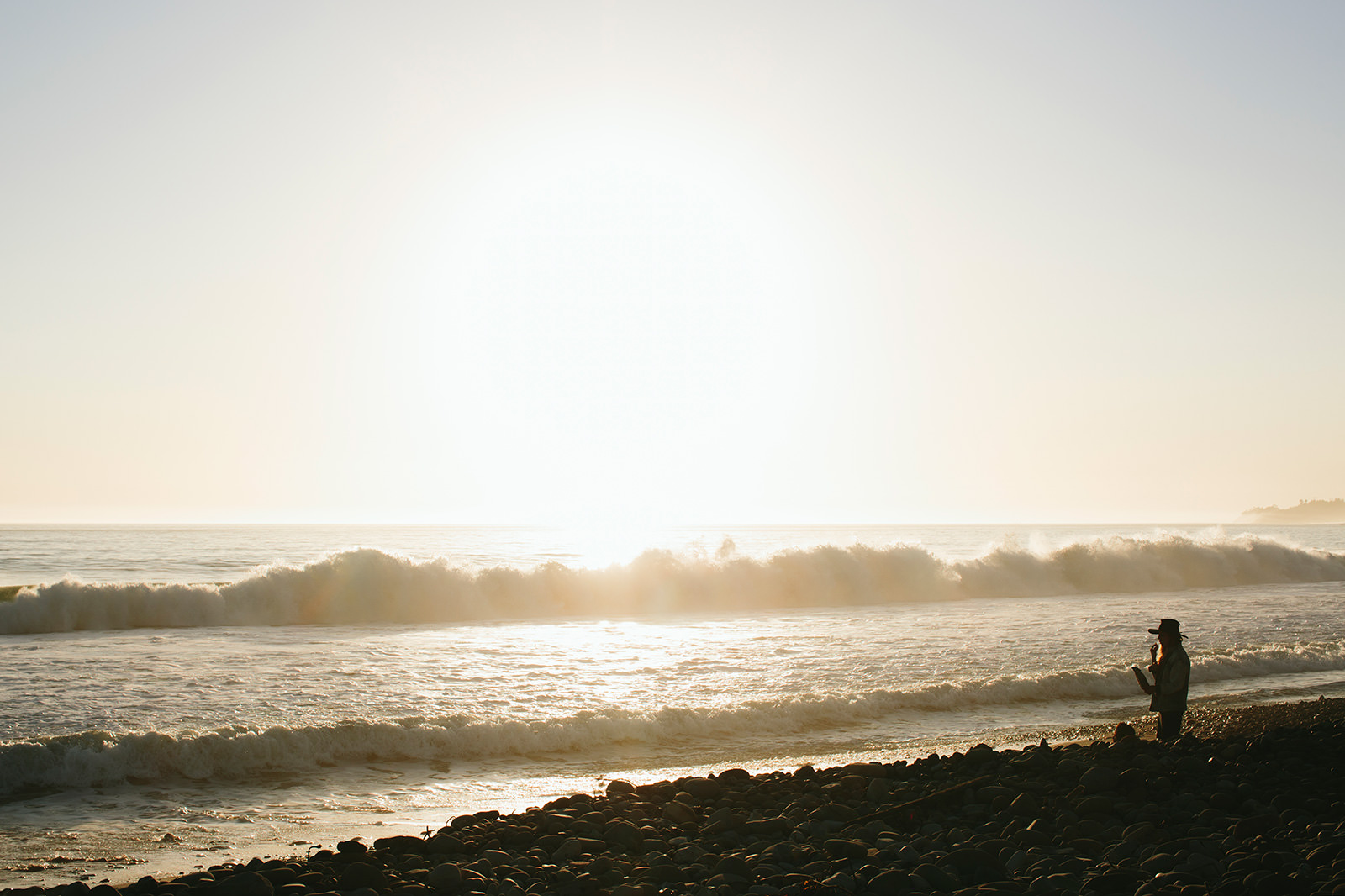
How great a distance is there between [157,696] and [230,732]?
326 cm

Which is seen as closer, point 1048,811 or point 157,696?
point 1048,811

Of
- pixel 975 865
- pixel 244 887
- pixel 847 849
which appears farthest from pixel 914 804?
pixel 244 887

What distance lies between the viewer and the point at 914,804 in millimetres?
7520

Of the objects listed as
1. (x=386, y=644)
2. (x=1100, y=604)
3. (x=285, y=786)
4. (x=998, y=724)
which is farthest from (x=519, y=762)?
(x=1100, y=604)

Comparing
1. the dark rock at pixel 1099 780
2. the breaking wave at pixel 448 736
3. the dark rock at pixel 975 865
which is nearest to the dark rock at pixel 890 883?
the dark rock at pixel 975 865

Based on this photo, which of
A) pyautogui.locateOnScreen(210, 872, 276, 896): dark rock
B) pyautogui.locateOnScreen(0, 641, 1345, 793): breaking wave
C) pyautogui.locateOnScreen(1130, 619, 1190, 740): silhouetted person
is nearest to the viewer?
pyautogui.locateOnScreen(210, 872, 276, 896): dark rock

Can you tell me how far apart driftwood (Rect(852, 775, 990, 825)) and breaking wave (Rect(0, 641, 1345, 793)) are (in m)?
3.85

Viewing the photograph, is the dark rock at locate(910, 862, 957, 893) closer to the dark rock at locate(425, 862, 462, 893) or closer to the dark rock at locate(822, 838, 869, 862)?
the dark rock at locate(822, 838, 869, 862)

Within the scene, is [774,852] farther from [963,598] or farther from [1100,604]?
[963,598]

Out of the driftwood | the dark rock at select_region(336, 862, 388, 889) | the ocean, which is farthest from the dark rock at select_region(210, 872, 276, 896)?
the driftwood

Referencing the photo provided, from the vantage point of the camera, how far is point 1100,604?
28.0 metres

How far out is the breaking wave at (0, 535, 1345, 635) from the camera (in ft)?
72.9

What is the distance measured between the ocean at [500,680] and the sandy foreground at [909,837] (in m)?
1.09

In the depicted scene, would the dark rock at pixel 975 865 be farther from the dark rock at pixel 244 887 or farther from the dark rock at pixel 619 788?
the dark rock at pixel 244 887
